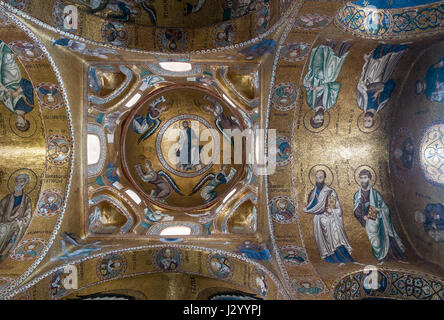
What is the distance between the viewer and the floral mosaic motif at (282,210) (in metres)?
7.56

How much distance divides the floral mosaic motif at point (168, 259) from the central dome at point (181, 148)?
2248mm

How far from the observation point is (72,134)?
24.5ft

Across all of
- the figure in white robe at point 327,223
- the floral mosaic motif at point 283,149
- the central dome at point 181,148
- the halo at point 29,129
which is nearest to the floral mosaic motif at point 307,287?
the figure in white robe at point 327,223

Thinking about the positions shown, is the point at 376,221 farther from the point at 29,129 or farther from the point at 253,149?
the point at 29,129

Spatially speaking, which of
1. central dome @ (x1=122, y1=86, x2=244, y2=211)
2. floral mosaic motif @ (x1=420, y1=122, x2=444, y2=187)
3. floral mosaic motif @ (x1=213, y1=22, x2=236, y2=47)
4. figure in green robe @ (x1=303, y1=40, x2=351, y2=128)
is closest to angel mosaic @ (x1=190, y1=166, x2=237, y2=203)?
central dome @ (x1=122, y1=86, x2=244, y2=211)

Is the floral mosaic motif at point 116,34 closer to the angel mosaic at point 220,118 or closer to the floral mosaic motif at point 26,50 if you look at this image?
the floral mosaic motif at point 26,50

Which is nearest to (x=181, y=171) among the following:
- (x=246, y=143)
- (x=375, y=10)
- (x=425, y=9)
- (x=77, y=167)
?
(x=246, y=143)

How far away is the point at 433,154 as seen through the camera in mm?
6656

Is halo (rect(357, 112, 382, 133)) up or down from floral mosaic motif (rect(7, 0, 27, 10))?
down

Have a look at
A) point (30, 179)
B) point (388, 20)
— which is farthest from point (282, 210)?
point (30, 179)

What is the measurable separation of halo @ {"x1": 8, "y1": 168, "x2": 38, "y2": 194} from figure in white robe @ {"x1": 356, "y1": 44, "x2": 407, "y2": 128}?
829cm

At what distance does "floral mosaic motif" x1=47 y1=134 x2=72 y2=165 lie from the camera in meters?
7.44

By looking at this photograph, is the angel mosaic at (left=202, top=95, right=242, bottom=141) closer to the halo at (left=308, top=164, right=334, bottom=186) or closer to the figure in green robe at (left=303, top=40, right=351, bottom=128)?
the figure in green robe at (left=303, top=40, right=351, bottom=128)
